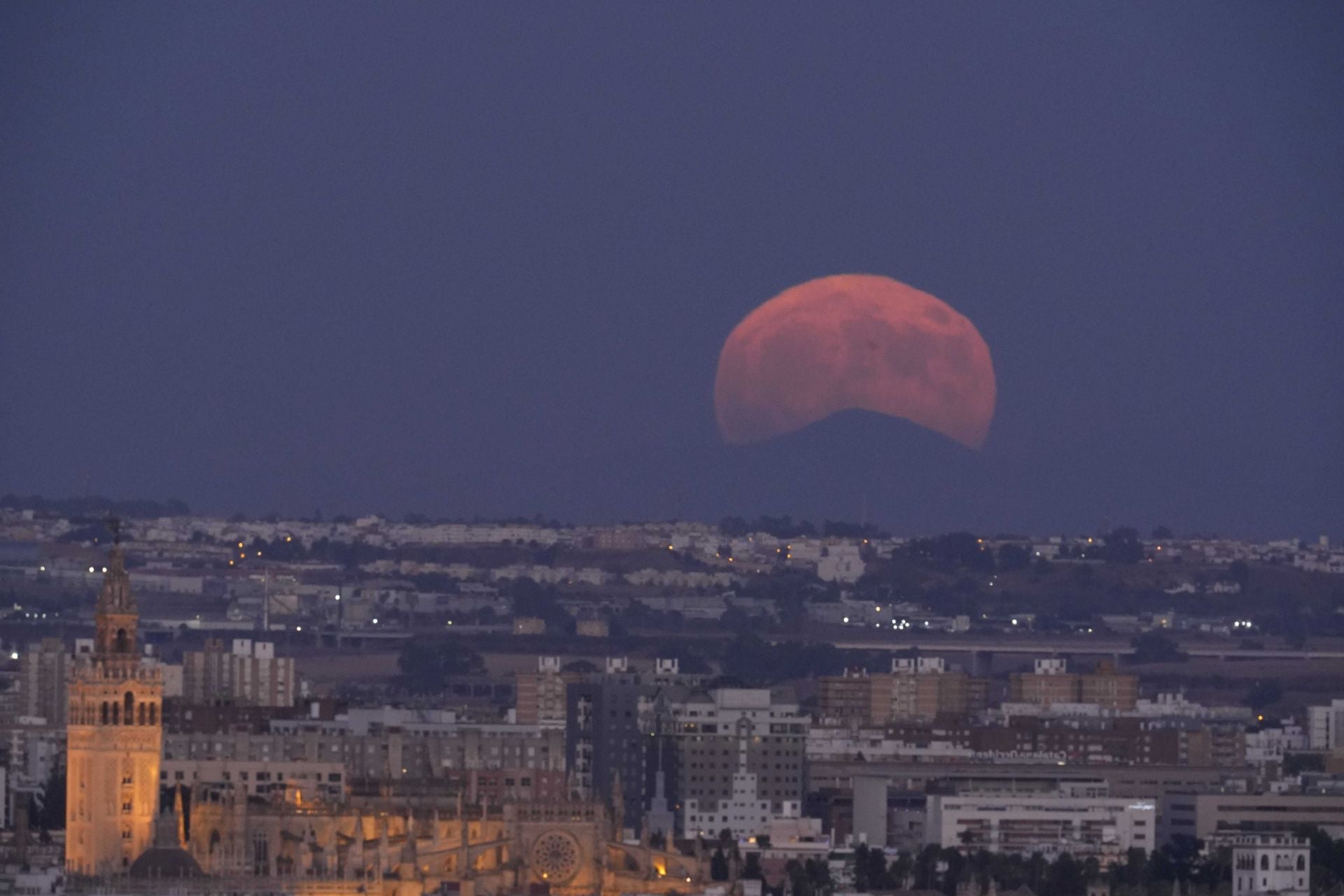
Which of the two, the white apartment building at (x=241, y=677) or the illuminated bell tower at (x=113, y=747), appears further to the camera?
the white apartment building at (x=241, y=677)

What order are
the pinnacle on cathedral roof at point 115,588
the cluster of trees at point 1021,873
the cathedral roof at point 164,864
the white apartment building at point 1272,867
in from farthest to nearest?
the cluster of trees at point 1021,873 < the white apartment building at point 1272,867 < the pinnacle on cathedral roof at point 115,588 < the cathedral roof at point 164,864

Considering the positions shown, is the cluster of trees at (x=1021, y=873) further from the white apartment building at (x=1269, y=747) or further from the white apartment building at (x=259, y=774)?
the white apartment building at (x=1269, y=747)

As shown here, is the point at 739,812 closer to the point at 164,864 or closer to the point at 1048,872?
the point at 1048,872

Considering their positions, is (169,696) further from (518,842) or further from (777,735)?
(518,842)

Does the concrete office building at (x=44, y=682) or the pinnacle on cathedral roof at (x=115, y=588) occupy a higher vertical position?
the pinnacle on cathedral roof at (x=115, y=588)

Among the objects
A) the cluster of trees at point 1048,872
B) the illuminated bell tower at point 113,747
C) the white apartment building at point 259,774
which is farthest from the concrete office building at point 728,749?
the illuminated bell tower at point 113,747

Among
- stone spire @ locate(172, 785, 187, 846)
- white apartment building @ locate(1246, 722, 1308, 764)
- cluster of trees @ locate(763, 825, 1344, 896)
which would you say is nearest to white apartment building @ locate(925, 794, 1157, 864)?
cluster of trees @ locate(763, 825, 1344, 896)

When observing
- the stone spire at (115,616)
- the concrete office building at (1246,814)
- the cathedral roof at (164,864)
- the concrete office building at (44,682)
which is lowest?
the concrete office building at (1246,814)
